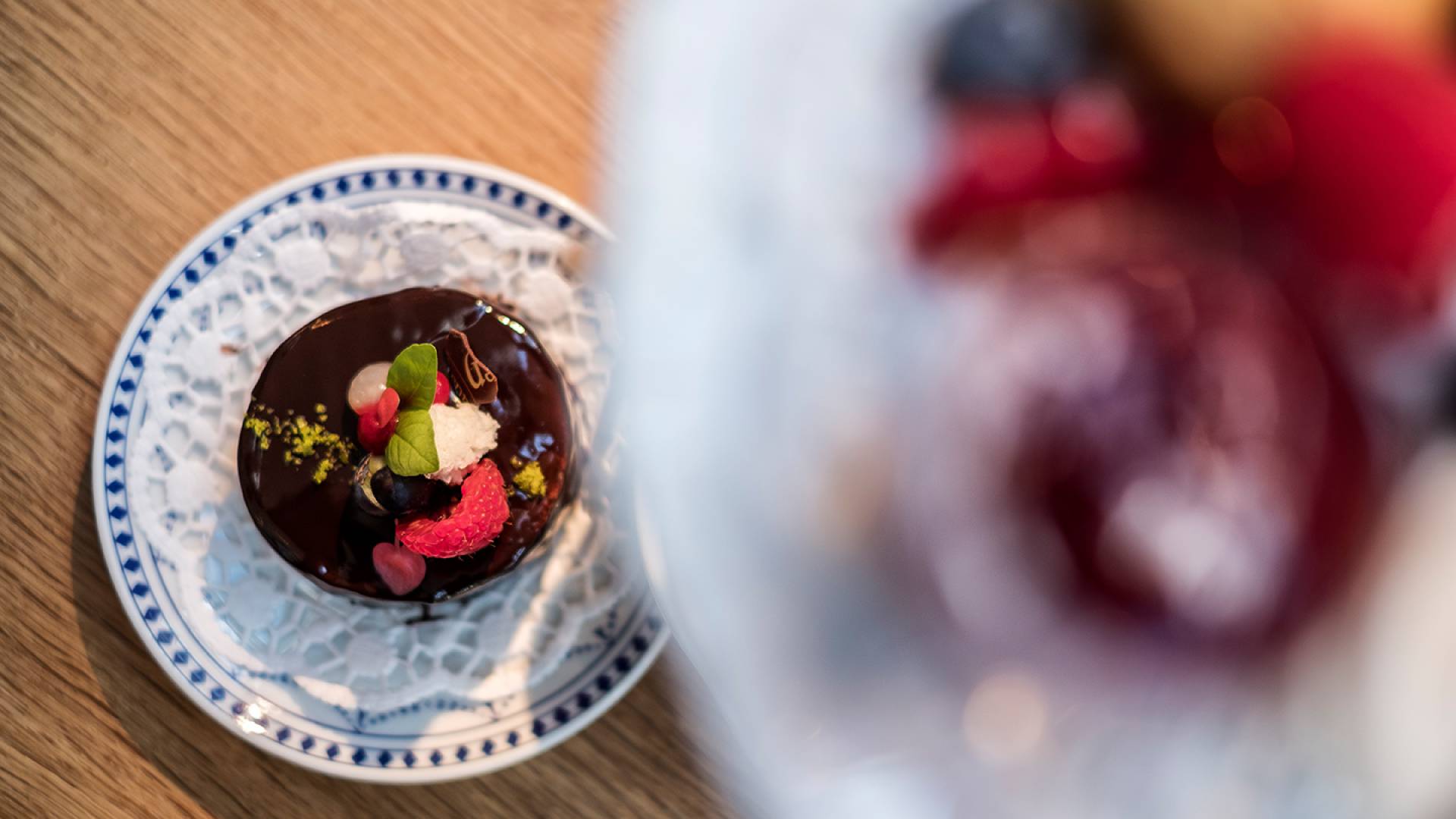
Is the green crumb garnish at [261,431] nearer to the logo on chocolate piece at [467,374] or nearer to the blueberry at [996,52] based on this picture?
the logo on chocolate piece at [467,374]

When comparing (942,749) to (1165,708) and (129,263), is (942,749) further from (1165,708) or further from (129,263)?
(129,263)

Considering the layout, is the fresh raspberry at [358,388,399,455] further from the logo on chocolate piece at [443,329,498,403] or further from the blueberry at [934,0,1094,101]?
the blueberry at [934,0,1094,101]

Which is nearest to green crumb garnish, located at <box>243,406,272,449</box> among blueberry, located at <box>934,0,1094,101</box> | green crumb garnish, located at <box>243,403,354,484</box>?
green crumb garnish, located at <box>243,403,354,484</box>

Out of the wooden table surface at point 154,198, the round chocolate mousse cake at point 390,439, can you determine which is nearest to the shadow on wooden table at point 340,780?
the wooden table surface at point 154,198

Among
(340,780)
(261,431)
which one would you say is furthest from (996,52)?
(340,780)

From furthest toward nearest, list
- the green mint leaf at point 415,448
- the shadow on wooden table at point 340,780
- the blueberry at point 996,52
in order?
the shadow on wooden table at point 340,780
the green mint leaf at point 415,448
the blueberry at point 996,52
